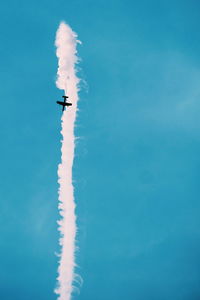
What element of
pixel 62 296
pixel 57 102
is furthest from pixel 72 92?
pixel 62 296

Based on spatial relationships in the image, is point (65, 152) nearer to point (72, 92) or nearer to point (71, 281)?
point (72, 92)

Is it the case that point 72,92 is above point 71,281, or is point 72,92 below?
above

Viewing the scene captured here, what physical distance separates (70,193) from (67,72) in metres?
15.3

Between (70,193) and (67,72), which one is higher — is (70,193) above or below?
below

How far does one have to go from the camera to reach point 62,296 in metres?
49.3

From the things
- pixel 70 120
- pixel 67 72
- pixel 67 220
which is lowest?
pixel 67 220

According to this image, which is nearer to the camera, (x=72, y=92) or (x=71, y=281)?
(x=72, y=92)

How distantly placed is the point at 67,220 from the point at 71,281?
8021mm

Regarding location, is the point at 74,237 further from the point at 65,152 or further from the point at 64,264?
the point at 65,152

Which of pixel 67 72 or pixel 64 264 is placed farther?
pixel 64 264

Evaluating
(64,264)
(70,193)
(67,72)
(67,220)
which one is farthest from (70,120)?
(64,264)

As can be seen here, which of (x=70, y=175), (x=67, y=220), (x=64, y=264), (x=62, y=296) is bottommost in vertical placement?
(x=62, y=296)

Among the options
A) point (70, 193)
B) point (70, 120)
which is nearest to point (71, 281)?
point (70, 193)

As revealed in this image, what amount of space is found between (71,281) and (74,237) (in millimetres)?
5919
